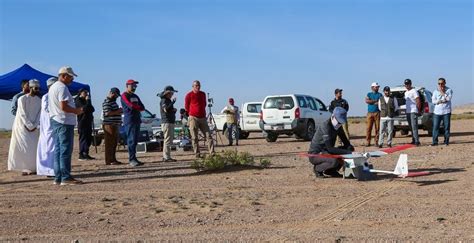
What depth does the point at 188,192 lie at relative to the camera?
8500mm

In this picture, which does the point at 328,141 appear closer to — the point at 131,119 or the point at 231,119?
the point at 131,119

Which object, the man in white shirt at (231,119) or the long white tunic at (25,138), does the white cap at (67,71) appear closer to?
the long white tunic at (25,138)

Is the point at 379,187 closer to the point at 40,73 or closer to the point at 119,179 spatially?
the point at 119,179

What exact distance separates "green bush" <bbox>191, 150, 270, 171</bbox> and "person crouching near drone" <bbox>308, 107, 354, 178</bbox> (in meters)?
1.92

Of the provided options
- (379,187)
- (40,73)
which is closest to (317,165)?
(379,187)

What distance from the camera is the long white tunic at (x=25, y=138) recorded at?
11.2m

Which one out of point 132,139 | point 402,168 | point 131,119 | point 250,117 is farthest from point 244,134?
point 402,168

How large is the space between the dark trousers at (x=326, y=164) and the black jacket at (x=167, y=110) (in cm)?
497

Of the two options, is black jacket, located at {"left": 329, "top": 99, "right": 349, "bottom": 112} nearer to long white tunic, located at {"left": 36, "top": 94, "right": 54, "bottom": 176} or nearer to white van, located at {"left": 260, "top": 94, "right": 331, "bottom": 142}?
white van, located at {"left": 260, "top": 94, "right": 331, "bottom": 142}

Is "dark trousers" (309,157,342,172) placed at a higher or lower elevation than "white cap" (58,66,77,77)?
lower

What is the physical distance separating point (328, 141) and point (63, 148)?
4.06m

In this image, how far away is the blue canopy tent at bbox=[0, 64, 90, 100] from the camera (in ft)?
51.5

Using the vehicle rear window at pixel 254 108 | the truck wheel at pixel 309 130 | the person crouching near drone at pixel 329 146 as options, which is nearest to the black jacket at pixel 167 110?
the person crouching near drone at pixel 329 146

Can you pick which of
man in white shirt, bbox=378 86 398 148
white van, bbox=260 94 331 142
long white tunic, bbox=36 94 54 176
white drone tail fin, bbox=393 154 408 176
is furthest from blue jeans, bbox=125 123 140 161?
white van, bbox=260 94 331 142
